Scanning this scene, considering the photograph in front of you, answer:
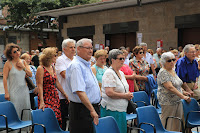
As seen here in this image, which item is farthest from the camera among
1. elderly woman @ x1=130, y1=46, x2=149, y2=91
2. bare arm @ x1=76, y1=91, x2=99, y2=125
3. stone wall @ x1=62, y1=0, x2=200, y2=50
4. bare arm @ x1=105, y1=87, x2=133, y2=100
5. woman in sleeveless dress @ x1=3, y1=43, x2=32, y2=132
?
stone wall @ x1=62, y1=0, x2=200, y2=50

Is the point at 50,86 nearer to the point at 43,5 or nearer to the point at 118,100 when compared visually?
the point at 118,100

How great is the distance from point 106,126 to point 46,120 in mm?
1231

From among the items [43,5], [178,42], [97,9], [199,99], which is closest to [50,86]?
[199,99]

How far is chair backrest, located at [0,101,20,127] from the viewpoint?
5031mm

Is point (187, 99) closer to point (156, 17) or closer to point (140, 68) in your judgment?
point (140, 68)

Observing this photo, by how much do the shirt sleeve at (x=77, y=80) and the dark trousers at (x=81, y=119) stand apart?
28cm

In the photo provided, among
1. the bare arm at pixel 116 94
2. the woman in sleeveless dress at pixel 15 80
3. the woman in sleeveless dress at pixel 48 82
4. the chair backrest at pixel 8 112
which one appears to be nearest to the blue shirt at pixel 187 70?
the bare arm at pixel 116 94

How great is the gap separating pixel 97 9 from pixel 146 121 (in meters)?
13.4

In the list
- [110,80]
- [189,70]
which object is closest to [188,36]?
[189,70]

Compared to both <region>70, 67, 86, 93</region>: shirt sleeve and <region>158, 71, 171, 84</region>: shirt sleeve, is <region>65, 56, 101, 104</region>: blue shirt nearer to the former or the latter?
<region>70, 67, 86, 93</region>: shirt sleeve

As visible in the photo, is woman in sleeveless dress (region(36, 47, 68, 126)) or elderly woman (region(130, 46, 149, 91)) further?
elderly woman (region(130, 46, 149, 91))

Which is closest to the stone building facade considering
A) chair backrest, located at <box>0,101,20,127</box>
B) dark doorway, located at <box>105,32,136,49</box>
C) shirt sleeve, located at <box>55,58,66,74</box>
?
dark doorway, located at <box>105,32,136,49</box>

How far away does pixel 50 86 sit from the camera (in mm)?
4832

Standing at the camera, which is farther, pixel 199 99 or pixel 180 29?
pixel 180 29
